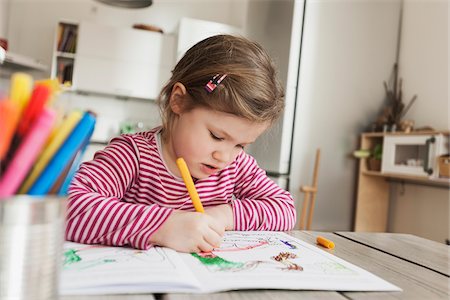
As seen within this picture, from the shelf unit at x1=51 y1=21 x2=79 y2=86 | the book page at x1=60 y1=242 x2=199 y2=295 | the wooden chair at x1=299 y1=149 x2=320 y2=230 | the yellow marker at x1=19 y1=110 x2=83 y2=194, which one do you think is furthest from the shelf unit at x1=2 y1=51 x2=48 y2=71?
the yellow marker at x1=19 y1=110 x2=83 y2=194

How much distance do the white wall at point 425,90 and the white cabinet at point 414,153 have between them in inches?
10.0

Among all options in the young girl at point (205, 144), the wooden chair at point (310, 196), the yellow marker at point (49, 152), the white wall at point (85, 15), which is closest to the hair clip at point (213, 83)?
the young girl at point (205, 144)

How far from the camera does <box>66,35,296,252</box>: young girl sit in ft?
2.56

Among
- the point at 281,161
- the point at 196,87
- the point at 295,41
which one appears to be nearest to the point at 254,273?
the point at 196,87

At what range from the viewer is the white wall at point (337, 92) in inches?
108

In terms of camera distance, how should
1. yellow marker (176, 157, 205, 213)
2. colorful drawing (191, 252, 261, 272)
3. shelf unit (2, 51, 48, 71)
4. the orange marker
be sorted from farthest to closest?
1. shelf unit (2, 51, 48, 71)
2. yellow marker (176, 157, 205, 213)
3. colorful drawing (191, 252, 261, 272)
4. the orange marker

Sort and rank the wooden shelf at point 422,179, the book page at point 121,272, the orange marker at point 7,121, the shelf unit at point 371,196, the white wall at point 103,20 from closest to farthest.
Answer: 1. the orange marker at point 7,121
2. the book page at point 121,272
3. the wooden shelf at point 422,179
4. the shelf unit at point 371,196
5. the white wall at point 103,20

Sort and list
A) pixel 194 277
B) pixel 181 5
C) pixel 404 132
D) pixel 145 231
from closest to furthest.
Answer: pixel 194 277 < pixel 145 231 < pixel 404 132 < pixel 181 5

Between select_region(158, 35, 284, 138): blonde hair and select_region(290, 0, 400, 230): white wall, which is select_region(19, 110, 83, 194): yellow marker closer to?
select_region(158, 35, 284, 138): blonde hair

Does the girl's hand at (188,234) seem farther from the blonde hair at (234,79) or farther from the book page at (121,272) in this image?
the blonde hair at (234,79)

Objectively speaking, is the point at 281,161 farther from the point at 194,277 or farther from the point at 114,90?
the point at 194,277

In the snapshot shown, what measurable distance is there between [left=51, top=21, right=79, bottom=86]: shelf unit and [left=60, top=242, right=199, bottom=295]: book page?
329cm

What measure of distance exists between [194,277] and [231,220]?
0.34 meters

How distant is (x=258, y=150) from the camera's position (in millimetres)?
2984
